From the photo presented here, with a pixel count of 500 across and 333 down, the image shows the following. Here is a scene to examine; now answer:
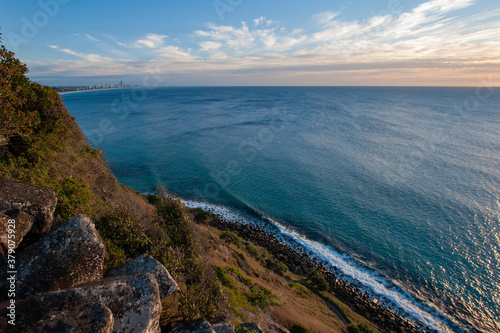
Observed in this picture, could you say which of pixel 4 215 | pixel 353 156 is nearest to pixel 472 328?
pixel 4 215

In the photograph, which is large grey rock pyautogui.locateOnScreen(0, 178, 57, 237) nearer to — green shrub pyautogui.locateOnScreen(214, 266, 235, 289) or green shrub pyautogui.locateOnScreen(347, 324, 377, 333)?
green shrub pyautogui.locateOnScreen(214, 266, 235, 289)

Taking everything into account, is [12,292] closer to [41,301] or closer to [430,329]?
[41,301]

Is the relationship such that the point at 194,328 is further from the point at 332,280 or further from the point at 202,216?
the point at 202,216

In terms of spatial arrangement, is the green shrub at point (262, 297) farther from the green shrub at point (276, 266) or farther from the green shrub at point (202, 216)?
the green shrub at point (202, 216)

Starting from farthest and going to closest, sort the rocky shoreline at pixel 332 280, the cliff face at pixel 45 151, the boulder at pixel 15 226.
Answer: the rocky shoreline at pixel 332 280 < the cliff face at pixel 45 151 < the boulder at pixel 15 226

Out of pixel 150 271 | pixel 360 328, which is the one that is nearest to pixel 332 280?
pixel 360 328

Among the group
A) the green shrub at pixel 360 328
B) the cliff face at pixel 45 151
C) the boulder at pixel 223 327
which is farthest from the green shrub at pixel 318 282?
the boulder at pixel 223 327
